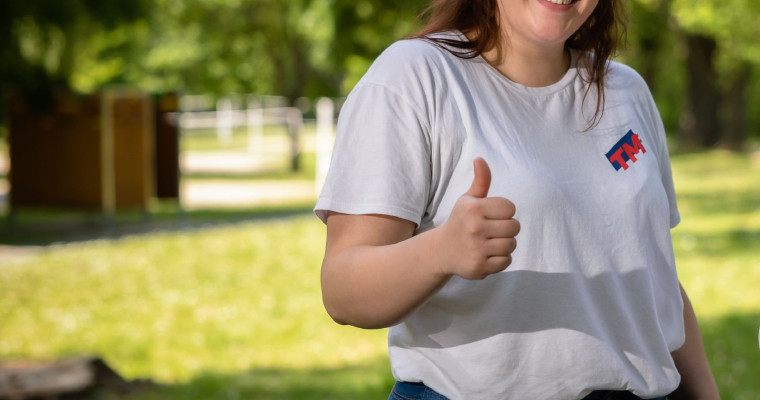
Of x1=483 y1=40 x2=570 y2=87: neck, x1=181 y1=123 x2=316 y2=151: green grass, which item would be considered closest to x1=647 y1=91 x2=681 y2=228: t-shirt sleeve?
x1=483 y1=40 x2=570 y2=87: neck

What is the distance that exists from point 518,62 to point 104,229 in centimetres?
1315

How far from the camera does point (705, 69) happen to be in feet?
110

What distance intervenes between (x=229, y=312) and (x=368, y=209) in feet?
24.2

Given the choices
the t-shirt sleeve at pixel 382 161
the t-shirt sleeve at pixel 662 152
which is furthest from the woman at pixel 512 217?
the t-shirt sleeve at pixel 662 152

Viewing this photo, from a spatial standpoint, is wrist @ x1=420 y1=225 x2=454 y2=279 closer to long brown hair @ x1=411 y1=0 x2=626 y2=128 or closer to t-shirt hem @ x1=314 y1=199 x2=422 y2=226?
t-shirt hem @ x1=314 y1=199 x2=422 y2=226

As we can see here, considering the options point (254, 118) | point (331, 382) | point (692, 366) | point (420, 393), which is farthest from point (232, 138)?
point (420, 393)

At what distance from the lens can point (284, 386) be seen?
6.32 m

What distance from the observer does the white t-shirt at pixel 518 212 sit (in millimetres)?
1591

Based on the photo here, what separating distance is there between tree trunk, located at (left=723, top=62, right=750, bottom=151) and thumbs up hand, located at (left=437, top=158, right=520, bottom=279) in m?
32.6

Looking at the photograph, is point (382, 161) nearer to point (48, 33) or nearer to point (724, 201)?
point (48, 33)

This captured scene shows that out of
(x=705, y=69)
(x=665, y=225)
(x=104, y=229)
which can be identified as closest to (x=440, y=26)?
(x=665, y=225)

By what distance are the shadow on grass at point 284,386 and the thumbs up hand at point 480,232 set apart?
15.4 feet

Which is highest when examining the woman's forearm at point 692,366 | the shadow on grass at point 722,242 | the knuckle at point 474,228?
the knuckle at point 474,228

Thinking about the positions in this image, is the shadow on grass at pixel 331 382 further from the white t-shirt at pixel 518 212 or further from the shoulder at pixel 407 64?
the shoulder at pixel 407 64
